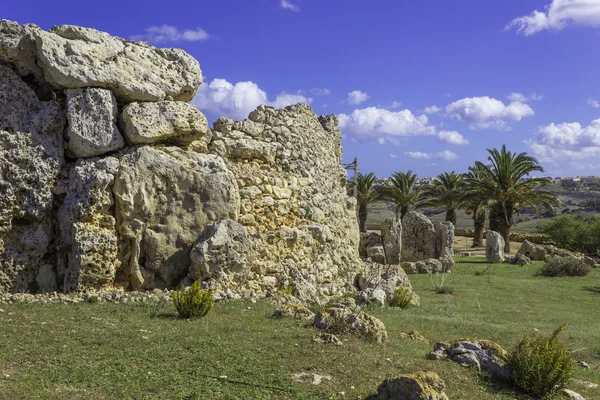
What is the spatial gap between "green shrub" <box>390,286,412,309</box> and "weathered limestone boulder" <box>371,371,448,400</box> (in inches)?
275

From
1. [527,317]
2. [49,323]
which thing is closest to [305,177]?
[527,317]

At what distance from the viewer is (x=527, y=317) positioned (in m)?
11.9

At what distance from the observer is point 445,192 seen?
1405 inches

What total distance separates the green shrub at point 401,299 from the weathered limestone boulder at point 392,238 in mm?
8839

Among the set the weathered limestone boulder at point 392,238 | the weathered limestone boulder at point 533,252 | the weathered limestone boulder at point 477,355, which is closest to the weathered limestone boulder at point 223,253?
the weathered limestone boulder at point 477,355

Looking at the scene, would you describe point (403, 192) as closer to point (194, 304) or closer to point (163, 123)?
point (163, 123)

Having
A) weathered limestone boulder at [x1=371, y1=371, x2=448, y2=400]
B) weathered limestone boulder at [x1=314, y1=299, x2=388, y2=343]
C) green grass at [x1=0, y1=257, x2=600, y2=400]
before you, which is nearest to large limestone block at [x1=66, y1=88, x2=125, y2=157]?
green grass at [x1=0, y1=257, x2=600, y2=400]

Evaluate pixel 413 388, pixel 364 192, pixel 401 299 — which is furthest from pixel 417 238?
pixel 413 388

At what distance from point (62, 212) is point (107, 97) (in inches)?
99.6

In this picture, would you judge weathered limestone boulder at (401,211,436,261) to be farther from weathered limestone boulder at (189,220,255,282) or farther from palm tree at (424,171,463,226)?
weathered limestone boulder at (189,220,255,282)

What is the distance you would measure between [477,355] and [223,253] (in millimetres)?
5515

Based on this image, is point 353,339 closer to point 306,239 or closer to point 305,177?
point 306,239

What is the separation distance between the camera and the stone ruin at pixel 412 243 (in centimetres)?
2150

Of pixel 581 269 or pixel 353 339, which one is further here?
pixel 581 269
